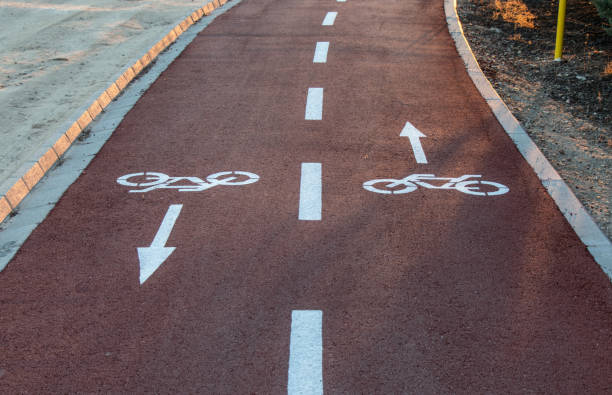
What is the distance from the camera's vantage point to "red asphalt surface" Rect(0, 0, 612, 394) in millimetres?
4355

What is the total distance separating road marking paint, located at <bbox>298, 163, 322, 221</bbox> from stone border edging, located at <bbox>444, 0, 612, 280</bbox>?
2717 millimetres

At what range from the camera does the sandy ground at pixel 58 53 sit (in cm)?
932

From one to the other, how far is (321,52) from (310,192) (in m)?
7.01

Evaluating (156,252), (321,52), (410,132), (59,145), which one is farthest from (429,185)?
(321,52)

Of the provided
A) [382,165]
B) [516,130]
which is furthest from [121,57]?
[516,130]

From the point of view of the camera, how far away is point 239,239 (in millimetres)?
6102

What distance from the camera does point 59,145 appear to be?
27.4ft

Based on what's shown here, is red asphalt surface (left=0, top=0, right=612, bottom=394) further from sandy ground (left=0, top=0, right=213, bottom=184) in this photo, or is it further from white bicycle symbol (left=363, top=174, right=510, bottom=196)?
sandy ground (left=0, top=0, right=213, bottom=184)

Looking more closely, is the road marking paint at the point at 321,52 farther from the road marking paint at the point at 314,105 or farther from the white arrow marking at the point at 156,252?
the white arrow marking at the point at 156,252

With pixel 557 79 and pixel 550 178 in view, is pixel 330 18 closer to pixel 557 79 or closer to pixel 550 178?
pixel 557 79

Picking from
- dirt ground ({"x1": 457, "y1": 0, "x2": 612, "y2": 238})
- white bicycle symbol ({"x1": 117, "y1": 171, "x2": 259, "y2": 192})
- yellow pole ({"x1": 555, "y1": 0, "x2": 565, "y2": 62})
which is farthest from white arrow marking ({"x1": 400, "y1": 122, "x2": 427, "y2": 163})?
yellow pole ({"x1": 555, "y1": 0, "x2": 565, "y2": 62})

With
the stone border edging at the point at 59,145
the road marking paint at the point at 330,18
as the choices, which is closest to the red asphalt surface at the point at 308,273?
the stone border edging at the point at 59,145

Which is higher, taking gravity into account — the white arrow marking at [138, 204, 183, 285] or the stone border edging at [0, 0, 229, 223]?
the stone border edging at [0, 0, 229, 223]

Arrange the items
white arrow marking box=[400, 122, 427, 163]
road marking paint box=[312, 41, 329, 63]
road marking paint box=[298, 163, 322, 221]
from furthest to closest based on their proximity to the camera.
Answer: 1. road marking paint box=[312, 41, 329, 63]
2. white arrow marking box=[400, 122, 427, 163]
3. road marking paint box=[298, 163, 322, 221]
